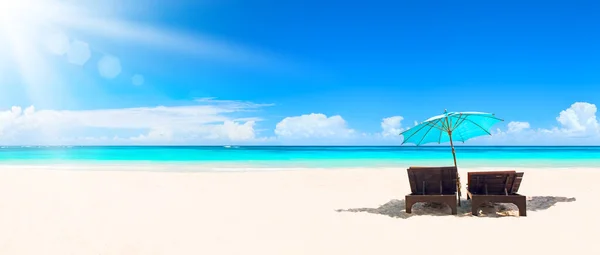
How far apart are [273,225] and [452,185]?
11.2 ft

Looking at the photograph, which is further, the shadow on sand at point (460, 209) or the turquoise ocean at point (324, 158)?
the turquoise ocean at point (324, 158)

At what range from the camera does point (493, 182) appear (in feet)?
26.0

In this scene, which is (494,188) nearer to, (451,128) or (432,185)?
(432,185)

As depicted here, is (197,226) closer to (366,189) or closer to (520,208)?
(520,208)

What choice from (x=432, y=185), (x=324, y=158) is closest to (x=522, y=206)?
(x=432, y=185)

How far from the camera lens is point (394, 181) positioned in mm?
14930

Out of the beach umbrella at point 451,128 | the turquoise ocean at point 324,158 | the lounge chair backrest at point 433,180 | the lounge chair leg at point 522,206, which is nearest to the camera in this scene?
the lounge chair leg at point 522,206

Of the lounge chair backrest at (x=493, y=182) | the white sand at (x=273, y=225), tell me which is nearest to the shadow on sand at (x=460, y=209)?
the white sand at (x=273, y=225)

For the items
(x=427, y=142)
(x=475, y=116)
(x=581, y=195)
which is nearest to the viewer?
(x=475, y=116)

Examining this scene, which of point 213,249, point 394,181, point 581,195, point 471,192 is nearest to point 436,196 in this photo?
point 471,192

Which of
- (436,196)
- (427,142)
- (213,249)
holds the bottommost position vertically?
(213,249)

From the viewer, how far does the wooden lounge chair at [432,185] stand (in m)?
7.82

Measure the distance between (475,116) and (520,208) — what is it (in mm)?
1884

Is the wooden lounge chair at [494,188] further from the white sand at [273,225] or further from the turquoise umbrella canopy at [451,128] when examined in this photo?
the turquoise umbrella canopy at [451,128]
